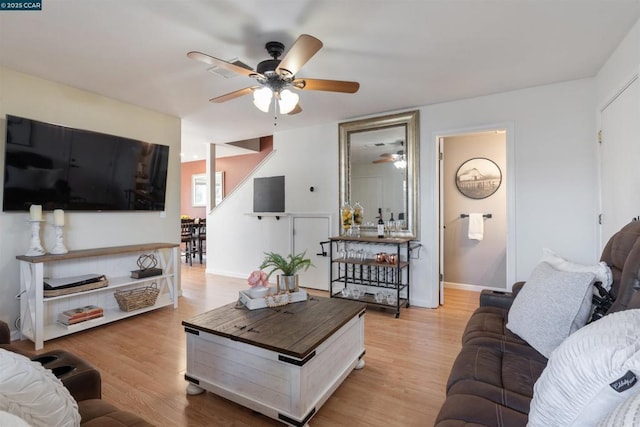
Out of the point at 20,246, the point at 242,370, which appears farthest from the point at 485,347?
the point at 20,246

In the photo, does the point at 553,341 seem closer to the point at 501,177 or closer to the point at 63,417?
the point at 63,417

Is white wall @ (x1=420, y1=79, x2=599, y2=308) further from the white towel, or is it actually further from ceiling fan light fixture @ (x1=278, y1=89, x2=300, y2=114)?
ceiling fan light fixture @ (x1=278, y1=89, x2=300, y2=114)

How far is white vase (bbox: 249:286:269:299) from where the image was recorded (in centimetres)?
221

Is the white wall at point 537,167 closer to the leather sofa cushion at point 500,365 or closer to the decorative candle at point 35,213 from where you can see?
the leather sofa cushion at point 500,365

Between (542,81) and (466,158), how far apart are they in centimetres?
157

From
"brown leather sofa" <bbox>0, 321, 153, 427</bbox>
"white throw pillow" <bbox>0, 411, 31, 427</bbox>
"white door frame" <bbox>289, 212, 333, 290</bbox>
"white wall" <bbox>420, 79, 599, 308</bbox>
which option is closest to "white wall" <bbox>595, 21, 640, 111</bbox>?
"white wall" <bbox>420, 79, 599, 308</bbox>

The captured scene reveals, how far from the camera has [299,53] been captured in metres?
1.83

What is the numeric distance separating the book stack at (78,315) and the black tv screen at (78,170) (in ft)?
3.34

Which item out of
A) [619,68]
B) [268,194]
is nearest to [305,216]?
[268,194]

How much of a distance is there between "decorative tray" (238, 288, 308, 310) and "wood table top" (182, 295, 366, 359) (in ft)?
0.12

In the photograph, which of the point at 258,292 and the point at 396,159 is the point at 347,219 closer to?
the point at 396,159

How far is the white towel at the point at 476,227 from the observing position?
4.33 meters

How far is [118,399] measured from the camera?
6.20ft

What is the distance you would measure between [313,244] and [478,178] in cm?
258
